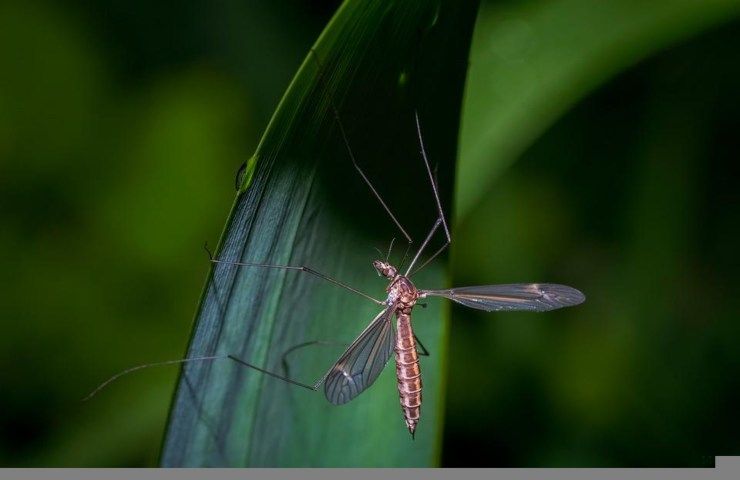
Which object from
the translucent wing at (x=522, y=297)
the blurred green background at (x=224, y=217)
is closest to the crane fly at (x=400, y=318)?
the translucent wing at (x=522, y=297)

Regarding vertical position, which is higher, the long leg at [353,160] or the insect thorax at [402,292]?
the long leg at [353,160]

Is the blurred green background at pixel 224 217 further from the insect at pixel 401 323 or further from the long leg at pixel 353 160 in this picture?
the long leg at pixel 353 160

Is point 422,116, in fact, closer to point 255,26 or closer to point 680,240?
point 255,26

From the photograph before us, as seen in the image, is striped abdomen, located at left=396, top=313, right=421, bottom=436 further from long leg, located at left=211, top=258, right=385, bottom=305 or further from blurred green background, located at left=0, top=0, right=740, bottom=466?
blurred green background, located at left=0, top=0, right=740, bottom=466

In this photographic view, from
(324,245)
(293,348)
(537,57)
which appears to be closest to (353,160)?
(324,245)

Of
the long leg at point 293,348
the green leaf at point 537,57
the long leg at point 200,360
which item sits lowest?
the long leg at point 200,360

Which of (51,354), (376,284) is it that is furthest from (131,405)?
(376,284)

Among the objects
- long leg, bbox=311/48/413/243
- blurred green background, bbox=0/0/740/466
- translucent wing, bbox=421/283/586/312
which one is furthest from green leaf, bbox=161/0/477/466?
blurred green background, bbox=0/0/740/466
